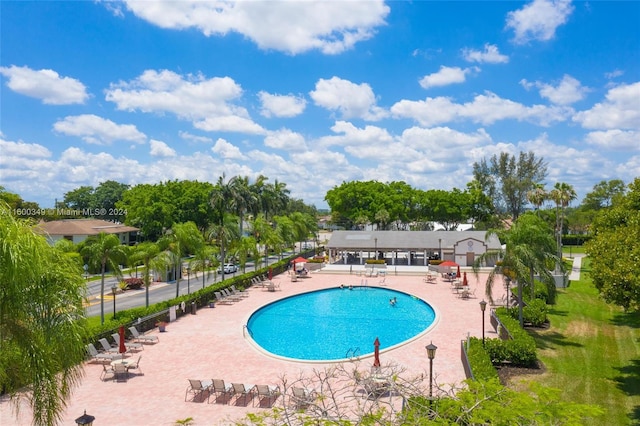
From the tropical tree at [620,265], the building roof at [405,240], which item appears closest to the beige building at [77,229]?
the building roof at [405,240]

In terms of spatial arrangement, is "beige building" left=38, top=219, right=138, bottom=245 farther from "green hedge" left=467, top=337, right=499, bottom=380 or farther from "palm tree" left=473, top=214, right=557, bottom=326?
"green hedge" left=467, top=337, right=499, bottom=380

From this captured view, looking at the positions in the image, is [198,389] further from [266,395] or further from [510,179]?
[510,179]

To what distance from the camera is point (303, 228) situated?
67000 millimetres

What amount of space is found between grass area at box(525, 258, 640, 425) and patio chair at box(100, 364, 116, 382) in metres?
17.2

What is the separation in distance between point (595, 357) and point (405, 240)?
122 ft

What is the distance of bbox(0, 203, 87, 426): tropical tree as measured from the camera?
751 centimetres

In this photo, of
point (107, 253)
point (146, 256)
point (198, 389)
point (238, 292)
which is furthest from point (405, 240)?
point (198, 389)

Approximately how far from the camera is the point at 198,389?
17.0 metres

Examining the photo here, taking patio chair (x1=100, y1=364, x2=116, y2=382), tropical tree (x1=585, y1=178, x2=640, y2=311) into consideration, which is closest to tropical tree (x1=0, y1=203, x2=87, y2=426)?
patio chair (x1=100, y1=364, x2=116, y2=382)

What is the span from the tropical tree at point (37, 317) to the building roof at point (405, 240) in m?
50.3

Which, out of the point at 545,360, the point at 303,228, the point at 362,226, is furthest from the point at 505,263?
the point at 362,226

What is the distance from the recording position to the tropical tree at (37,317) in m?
7.51

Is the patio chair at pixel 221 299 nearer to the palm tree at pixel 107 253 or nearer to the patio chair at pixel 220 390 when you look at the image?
the palm tree at pixel 107 253

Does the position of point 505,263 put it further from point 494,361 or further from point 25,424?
point 25,424
